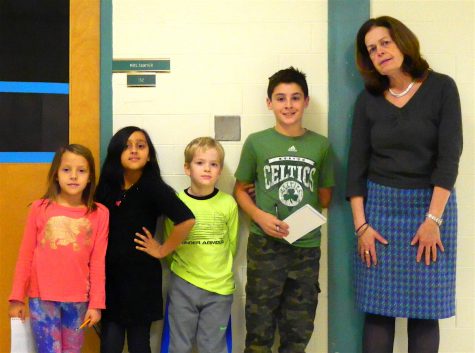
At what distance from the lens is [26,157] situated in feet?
7.61

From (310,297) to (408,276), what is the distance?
0.45 m

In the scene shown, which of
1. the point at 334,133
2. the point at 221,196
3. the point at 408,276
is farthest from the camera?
the point at 334,133

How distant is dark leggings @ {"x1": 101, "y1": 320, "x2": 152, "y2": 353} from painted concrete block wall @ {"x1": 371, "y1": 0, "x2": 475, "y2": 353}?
129 centimetres

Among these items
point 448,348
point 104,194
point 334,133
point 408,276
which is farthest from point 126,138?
point 448,348

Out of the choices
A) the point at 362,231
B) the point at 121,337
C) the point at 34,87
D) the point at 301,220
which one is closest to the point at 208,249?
the point at 301,220

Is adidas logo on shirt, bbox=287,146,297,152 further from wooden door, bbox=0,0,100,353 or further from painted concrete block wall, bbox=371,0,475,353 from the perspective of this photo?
wooden door, bbox=0,0,100,353

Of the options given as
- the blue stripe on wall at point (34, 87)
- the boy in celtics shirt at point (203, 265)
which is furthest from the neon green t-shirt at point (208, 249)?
the blue stripe on wall at point (34, 87)

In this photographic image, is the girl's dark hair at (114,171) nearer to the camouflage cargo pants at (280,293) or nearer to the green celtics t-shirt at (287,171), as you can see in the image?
the green celtics t-shirt at (287,171)

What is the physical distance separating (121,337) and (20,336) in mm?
420

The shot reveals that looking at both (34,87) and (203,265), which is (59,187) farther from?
(203,265)

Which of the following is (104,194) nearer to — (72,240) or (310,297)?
(72,240)

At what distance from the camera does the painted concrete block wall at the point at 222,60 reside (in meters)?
2.39

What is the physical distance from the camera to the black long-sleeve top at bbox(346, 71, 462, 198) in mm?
1923

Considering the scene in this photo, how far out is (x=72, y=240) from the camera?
1955 millimetres
